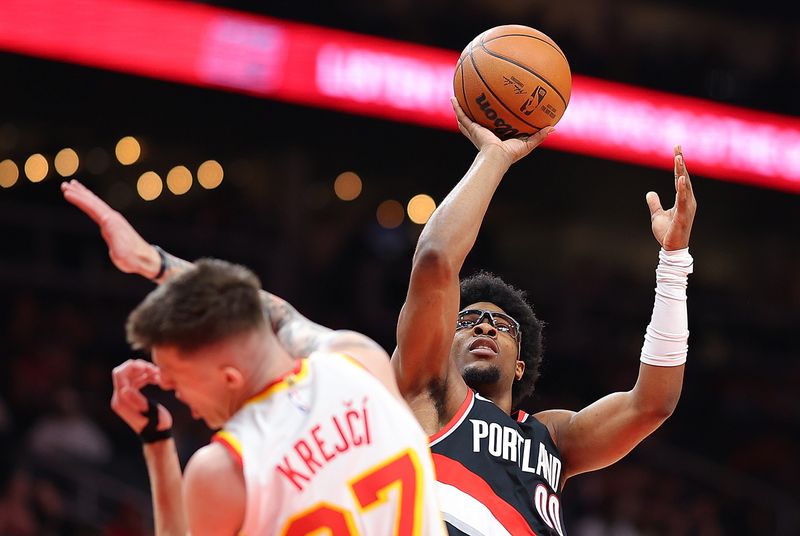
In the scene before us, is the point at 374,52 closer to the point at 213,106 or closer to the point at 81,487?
the point at 213,106

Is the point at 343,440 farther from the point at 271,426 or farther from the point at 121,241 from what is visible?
the point at 121,241

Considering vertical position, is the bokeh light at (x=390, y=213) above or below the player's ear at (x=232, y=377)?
above

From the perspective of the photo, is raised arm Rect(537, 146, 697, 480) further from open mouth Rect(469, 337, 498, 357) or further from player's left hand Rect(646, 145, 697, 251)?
open mouth Rect(469, 337, 498, 357)

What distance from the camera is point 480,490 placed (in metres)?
3.75

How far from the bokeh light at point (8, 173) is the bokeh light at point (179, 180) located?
182cm

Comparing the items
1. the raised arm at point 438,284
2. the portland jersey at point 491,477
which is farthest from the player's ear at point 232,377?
the portland jersey at point 491,477

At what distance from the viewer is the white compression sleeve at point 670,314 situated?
163 inches

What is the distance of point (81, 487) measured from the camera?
8.62 meters

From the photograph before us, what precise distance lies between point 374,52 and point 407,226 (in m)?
3.66

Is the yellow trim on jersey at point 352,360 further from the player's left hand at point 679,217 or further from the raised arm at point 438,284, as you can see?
the player's left hand at point 679,217

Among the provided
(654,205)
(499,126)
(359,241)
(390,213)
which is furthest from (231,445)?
(390,213)

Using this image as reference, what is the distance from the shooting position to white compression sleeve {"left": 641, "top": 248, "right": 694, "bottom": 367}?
414cm

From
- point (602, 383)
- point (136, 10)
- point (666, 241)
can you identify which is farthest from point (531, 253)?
point (666, 241)

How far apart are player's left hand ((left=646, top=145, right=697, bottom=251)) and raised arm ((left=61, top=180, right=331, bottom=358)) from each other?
156cm
